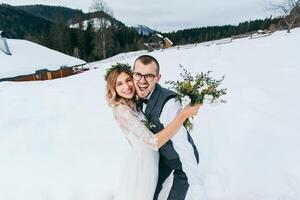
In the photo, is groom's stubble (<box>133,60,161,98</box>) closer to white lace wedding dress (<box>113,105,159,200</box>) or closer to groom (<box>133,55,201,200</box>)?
groom (<box>133,55,201,200</box>)

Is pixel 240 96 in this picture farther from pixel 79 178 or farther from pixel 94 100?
pixel 79 178

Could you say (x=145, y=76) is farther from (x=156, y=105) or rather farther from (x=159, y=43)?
(x=159, y=43)

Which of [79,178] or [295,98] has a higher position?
[295,98]

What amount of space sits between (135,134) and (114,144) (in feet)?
9.49

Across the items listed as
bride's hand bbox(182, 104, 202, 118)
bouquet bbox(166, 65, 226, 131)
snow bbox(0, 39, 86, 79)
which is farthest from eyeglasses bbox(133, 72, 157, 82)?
snow bbox(0, 39, 86, 79)

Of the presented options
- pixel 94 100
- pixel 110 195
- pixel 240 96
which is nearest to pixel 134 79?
pixel 110 195

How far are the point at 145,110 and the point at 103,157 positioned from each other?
251cm

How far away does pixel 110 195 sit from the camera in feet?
12.4

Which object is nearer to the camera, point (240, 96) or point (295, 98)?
point (295, 98)

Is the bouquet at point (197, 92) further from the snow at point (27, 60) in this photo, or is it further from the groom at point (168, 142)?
the snow at point (27, 60)

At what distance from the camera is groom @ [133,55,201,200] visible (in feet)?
7.22

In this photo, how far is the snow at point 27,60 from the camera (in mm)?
23514

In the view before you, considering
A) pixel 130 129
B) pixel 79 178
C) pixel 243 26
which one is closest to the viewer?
pixel 130 129

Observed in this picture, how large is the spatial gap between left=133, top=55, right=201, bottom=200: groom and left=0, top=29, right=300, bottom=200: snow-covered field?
1211 millimetres
